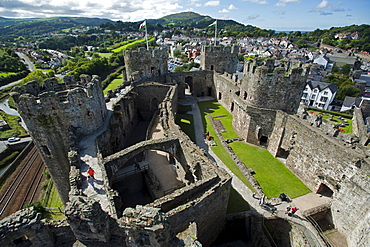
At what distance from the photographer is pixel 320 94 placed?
48.0 meters

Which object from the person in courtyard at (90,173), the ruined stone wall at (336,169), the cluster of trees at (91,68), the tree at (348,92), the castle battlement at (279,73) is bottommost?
the tree at (348,92)

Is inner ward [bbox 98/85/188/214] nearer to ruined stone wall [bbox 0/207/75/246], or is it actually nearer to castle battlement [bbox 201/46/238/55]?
ruined stone wall [bbox 0/207/75/246]

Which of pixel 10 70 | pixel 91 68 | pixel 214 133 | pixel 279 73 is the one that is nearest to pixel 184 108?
pixel 214 133

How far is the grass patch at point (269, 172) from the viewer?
15555 millimetres

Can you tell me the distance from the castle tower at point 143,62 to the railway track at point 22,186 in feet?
57.9

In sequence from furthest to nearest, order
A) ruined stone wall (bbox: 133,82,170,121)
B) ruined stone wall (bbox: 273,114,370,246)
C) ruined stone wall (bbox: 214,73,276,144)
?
ruined stone wall (bbox: 133,82,170,121)
ruined stone wall (bbox: 214,73,276,144)
ruined stone wall (bbox: 273,114,370,246)

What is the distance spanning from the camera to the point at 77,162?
38.0 feet

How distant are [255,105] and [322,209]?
10.1 meters

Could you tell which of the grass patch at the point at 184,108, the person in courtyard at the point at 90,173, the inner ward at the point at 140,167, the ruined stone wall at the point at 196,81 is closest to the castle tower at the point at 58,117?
the inner ward at the point at 140,167

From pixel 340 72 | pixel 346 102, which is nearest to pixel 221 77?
pixel 346 102

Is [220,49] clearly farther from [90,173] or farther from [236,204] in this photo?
[90,173]

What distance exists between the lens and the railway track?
68.6 ft

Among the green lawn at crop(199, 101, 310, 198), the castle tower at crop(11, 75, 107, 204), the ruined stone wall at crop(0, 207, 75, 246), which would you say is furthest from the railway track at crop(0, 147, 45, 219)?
the green lawn at crop(199, 101, 310, 198)

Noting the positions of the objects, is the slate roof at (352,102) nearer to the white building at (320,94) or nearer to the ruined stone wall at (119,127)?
the white building at (320,94)
